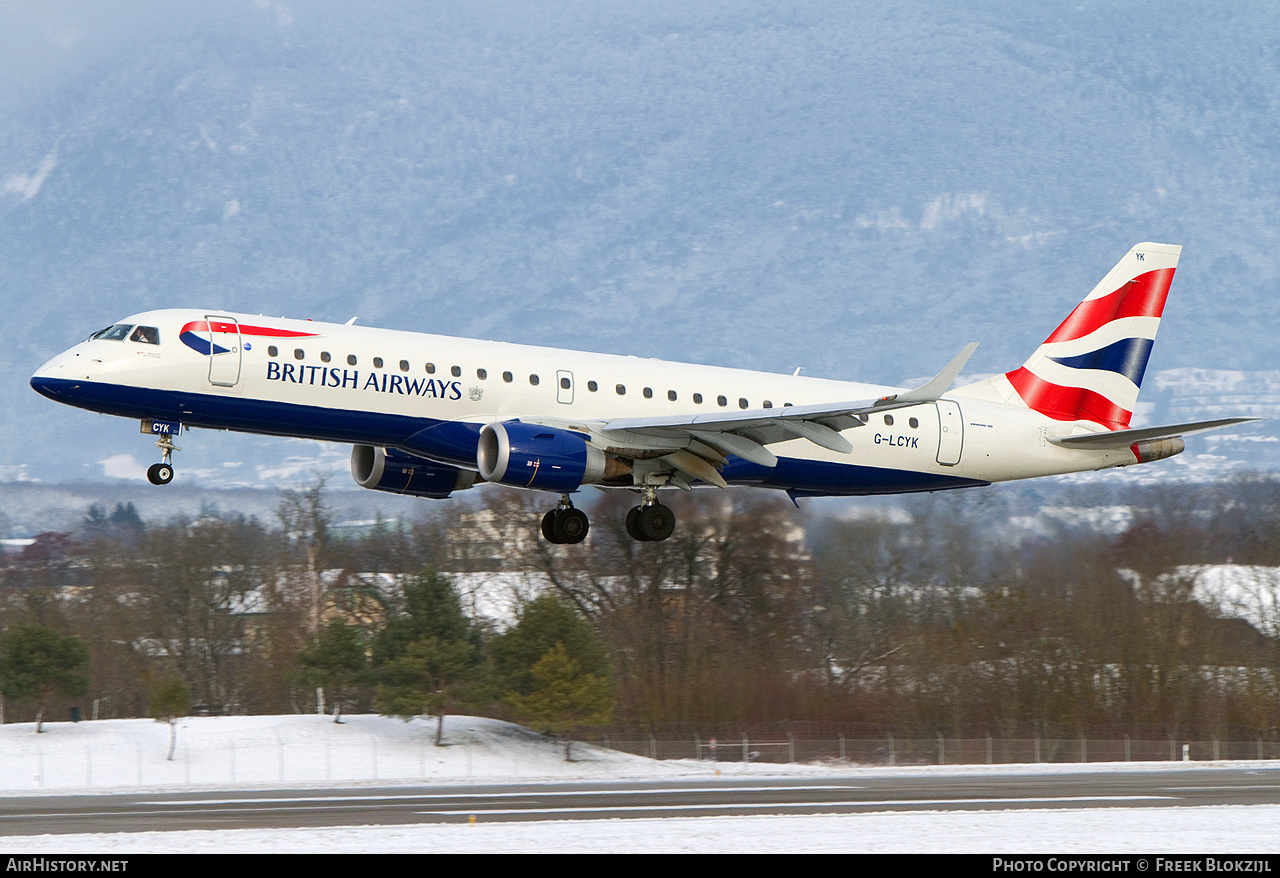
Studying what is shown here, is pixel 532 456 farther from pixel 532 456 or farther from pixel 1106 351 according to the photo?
pixel 1106 351

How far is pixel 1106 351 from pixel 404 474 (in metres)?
18.6

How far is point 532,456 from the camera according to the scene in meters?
31.8

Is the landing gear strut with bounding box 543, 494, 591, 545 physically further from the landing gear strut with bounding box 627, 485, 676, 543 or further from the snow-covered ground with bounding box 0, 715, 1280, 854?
the snow-covered ground with bounding box 0, 715, 1280, 854

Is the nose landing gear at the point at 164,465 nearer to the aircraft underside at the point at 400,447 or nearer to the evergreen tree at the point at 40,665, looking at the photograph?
the aircraft underside at the point at 400,447

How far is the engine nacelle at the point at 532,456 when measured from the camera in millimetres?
31641

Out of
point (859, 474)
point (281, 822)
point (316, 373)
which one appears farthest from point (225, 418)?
point (859, 474)

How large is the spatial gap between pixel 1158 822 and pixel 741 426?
11.4 meters

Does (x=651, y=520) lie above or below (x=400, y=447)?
below

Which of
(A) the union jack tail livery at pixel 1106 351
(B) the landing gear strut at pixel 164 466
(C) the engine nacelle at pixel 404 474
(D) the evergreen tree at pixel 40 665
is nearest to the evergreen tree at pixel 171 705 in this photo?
(D) the evergreen tree at pixel 40 665

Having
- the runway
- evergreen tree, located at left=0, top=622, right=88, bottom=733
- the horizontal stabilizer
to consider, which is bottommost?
the runway

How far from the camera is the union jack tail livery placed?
1572 inches

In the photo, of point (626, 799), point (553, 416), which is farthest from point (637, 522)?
point (626, 799)

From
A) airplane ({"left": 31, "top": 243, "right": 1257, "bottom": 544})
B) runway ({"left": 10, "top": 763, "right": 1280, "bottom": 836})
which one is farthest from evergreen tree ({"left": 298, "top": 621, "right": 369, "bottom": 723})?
airplane ({"left": 31, "top": 243, "right": 1257, "bottom": 544})

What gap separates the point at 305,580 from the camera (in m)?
85.4
